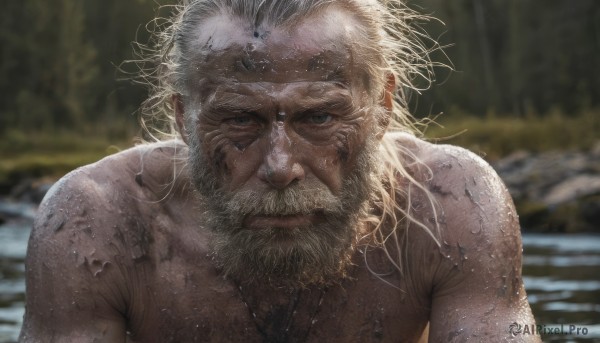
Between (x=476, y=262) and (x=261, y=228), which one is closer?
(x=261, y=228)

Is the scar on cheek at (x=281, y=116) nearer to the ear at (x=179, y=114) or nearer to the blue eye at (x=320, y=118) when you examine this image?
the blue eye at (x=320, y=118)

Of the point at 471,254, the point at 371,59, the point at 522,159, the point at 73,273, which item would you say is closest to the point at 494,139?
the point at 522,159

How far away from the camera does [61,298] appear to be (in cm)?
367

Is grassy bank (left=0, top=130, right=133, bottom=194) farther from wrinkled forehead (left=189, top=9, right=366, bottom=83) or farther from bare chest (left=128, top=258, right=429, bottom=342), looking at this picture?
wrinkled forehead (left=189, top=9, right=366, bottom=83)

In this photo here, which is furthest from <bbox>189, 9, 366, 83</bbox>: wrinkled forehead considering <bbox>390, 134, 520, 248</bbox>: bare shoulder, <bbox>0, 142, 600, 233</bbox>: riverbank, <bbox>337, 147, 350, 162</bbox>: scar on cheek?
<bbox>0, 142, 600, 233</bbox>: riverbank

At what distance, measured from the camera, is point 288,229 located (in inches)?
132

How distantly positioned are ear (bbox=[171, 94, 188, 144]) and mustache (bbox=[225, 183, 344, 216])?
49 centimetres

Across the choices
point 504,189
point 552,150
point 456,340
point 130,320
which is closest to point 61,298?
point 130,320

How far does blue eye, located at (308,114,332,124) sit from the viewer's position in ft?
11.1

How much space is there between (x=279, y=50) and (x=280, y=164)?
0.38 meters

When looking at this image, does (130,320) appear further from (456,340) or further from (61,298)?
(456,340)

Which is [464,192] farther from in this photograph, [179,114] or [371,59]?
[179,114]

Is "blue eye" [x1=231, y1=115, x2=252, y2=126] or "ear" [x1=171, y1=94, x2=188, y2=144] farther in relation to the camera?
"ear" [x1=171, y1=94, x2=188, y2=144]

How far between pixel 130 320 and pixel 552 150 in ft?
64.2
